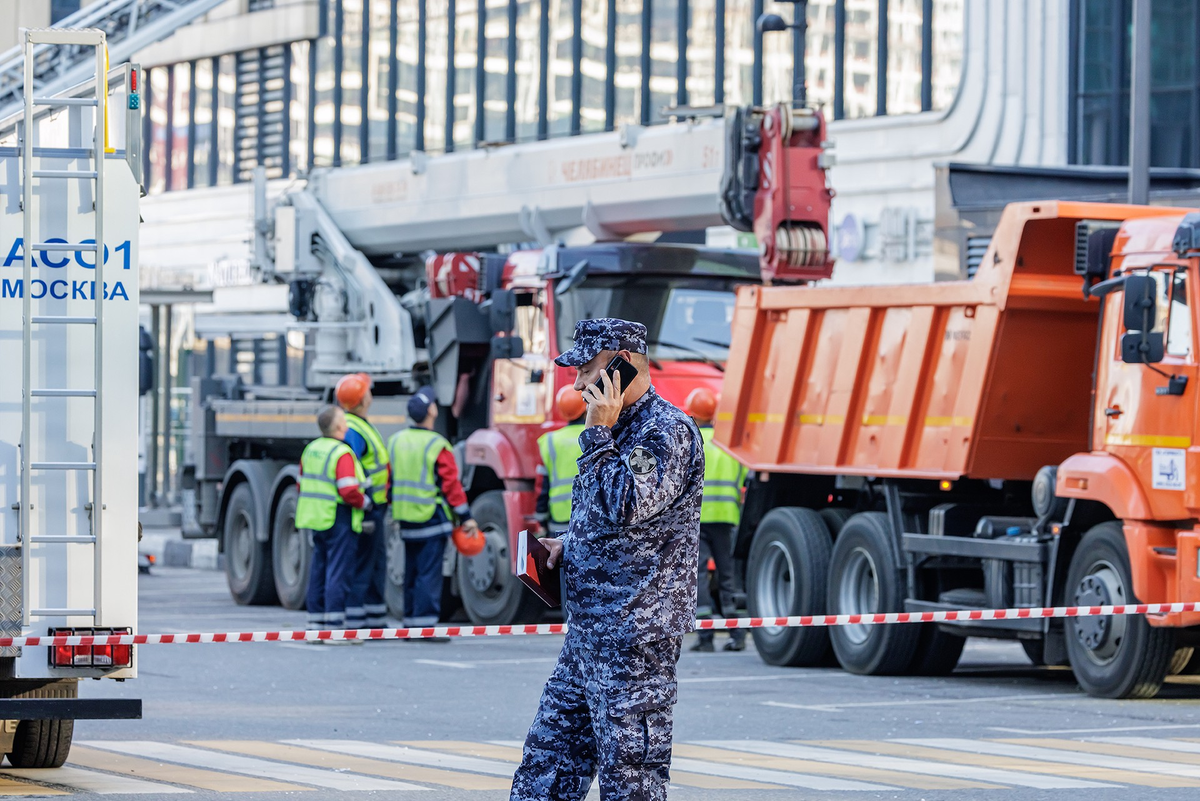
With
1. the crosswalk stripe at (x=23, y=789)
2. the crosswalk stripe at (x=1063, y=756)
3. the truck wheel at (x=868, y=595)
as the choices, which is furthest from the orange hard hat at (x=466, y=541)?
the crosswalk stripe at (x=23, y=789)

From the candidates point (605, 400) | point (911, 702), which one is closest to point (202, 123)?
point (911, 702)

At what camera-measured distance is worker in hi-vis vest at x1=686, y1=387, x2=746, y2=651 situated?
1636 cm

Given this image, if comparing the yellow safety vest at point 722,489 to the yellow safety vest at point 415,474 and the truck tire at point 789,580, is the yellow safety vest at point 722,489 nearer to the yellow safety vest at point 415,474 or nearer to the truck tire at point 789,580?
the truck tire at point 789,580

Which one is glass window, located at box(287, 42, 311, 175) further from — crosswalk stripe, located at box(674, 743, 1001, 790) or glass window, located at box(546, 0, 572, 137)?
crosswalk stripe, located at box(674, 743, 1001, 790)

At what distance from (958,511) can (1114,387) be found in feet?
5.50

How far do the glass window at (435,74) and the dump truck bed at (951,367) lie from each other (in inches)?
904

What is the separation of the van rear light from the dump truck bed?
688 cm

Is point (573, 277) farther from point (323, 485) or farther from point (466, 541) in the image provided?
point (323, 485)

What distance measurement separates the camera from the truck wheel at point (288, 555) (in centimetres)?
2044

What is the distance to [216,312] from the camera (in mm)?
43719

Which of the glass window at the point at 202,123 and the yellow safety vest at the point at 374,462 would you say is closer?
the yellow safety vest at the point at 374,462

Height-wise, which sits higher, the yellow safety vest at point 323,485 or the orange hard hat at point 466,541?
the yellow safety vest at point 323,485

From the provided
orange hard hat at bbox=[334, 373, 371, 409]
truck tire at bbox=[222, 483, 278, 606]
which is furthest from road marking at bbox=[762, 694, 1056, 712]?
truck tire at bbox=[222, 483, 278, 606]

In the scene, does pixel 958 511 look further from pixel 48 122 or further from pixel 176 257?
pixel 176 257
